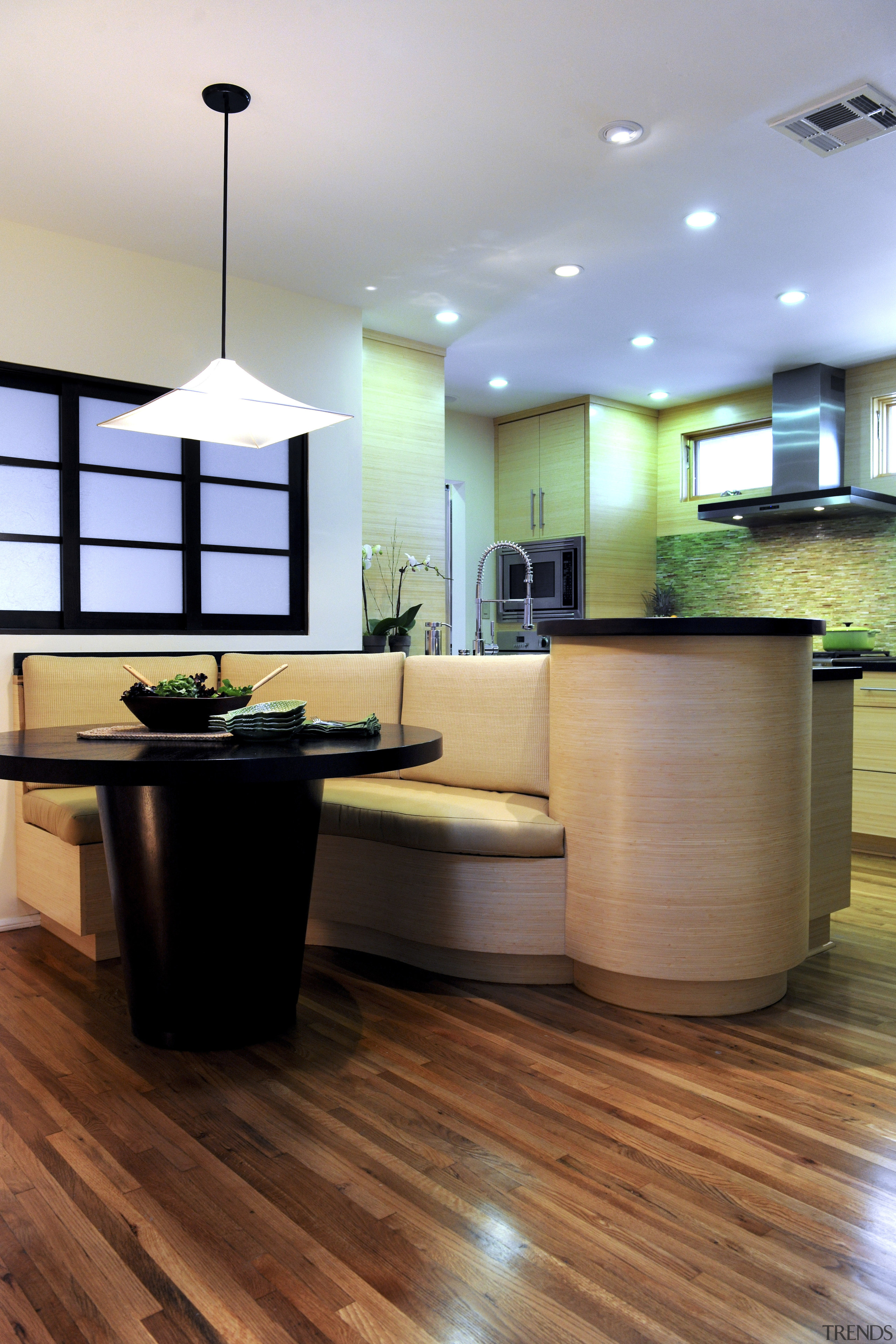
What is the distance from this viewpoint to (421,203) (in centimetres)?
340

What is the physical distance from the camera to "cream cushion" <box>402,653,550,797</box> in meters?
2.94

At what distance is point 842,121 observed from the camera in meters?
2.86

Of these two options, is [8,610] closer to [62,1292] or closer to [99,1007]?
[99,1007]

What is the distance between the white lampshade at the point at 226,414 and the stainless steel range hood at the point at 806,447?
3.47 m

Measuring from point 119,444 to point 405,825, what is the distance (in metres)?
2.18

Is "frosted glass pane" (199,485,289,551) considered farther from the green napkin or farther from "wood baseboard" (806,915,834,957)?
"wood baseboard" (806,915,834,957)

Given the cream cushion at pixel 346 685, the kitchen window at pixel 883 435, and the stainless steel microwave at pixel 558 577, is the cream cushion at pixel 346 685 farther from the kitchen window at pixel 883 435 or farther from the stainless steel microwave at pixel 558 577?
the kitchen window at pixel 883 435

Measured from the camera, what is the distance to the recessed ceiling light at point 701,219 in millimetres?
3482

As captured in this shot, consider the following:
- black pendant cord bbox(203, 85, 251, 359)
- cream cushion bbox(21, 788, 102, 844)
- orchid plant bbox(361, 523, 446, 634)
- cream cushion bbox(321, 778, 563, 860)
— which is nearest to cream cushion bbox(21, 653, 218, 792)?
cream cushion bbox(21, 788, 102, 844)

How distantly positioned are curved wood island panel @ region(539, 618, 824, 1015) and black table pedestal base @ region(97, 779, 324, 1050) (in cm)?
73

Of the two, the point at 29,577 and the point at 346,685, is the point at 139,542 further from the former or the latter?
the point at 346,685

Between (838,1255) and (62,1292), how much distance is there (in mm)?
1111

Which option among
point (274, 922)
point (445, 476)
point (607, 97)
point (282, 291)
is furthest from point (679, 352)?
point (274, 922)

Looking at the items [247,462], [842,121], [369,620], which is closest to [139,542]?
[247,462]
